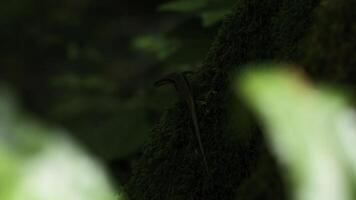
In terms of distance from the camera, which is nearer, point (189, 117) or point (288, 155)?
point (288, 155)

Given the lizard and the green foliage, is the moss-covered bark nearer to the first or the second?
the lizard

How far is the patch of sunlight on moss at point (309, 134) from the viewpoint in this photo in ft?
2.29

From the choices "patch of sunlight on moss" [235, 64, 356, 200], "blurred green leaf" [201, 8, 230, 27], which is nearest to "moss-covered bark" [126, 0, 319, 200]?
→ "patch of sunlight on moss" [235, 64, 356, 200]

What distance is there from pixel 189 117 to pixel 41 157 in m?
0.67

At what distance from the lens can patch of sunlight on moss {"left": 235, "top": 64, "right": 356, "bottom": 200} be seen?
27.5 inches

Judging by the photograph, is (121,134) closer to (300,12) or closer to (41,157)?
(300,12)

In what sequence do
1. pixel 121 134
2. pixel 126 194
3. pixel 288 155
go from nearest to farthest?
pixel 288 155
pixel 126 194
pixel 121 134

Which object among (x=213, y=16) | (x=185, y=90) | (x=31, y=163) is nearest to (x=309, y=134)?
(x=31, y=163)

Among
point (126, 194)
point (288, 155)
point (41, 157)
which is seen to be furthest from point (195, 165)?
point (41, 157)

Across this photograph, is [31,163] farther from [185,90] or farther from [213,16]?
[213,16]

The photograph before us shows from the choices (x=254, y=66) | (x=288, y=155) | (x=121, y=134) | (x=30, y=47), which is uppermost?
(x=30, y=47)

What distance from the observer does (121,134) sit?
2500 mm

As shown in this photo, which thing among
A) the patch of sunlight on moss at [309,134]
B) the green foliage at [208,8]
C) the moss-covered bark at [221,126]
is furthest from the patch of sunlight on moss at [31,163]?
the green foliage at [208,8]

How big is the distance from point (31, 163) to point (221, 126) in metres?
0.64
